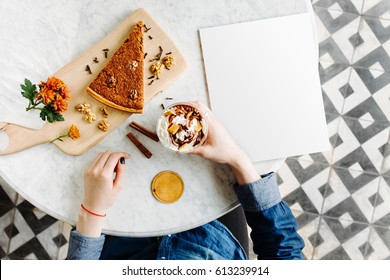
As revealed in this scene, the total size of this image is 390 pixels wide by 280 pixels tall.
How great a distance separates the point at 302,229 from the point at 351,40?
2.25 ft

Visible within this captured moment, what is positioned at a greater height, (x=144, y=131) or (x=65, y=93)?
(x=65, y=93)

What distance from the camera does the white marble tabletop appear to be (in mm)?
945

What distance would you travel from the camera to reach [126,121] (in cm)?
95

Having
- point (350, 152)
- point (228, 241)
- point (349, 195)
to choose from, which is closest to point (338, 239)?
point (349, 195)

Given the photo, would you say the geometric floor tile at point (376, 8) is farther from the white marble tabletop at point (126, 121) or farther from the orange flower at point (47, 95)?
the orange flower at point (47, 95)

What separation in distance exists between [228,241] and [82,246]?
37cm

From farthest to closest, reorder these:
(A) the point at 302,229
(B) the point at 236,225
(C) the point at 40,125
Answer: (A) the point at 302,229 → (B) the point at 236,225 → (C) the point at 40,125

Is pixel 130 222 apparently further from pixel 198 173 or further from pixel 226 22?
pixel 226 22

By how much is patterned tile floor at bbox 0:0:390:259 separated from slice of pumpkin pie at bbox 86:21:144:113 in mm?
741

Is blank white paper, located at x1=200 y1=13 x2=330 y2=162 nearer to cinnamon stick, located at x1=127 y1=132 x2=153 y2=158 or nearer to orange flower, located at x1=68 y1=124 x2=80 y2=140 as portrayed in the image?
cinnamon stick, located at x1=127 y1=132 x2=153 y2=158

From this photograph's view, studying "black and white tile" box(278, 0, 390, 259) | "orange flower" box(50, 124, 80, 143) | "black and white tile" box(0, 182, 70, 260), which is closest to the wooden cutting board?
"orange flower" box(50, 124, 80, 143)

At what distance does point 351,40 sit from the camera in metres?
1.49

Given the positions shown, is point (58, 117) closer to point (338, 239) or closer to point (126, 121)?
point (126, 121)

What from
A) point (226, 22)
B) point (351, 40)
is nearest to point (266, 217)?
point (226, 22)
